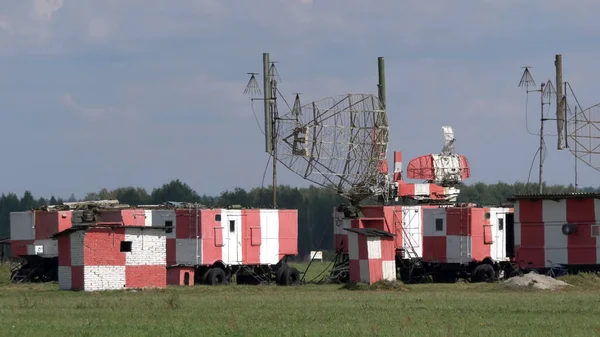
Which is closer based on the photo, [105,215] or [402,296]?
[402,296]

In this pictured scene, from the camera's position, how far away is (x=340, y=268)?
55469 mm

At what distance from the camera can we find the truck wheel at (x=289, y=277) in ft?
175

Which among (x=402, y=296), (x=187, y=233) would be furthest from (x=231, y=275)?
(x=402, y=296)

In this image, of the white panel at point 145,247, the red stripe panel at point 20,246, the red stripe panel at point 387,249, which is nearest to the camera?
the white panel at point 145,247

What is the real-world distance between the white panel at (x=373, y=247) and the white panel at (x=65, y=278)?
35.5ft

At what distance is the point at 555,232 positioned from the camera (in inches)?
2012

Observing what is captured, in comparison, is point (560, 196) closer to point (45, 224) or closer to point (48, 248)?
point (48, 248)

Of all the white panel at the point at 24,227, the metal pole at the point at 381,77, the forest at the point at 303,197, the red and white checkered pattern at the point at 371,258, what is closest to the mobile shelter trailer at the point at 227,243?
the white panel at the point at 24,227

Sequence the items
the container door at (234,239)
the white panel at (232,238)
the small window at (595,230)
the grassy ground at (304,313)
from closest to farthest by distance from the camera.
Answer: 1. the grassy ground at (304,313)
2. the small window at (595,230)
3. the white panel at (232,238)
4. the container door at (234,239)

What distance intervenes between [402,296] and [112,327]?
14044 millimetres

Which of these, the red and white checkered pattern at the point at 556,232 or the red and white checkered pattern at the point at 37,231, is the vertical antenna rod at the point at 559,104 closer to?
the red and white checkered pattern at the point at 556,232

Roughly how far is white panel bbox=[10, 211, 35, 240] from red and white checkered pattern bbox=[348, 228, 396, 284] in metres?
17.9

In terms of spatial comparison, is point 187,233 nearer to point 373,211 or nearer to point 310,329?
point 373,211

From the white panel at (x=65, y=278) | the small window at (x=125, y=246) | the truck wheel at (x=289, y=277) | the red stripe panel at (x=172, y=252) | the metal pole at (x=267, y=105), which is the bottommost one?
the truck wheel at (x=289, y=277)
